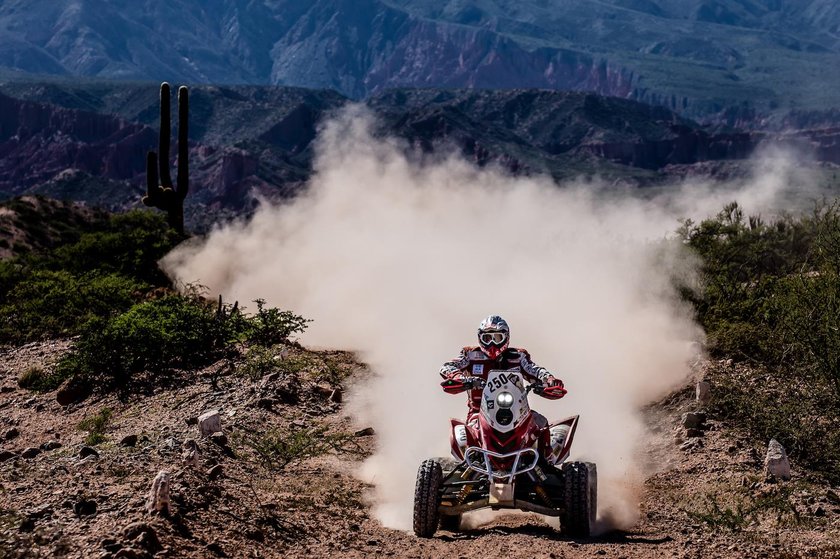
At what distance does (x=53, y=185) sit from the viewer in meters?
153

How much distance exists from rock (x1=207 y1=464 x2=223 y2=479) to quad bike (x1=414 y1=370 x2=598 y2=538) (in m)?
2.29

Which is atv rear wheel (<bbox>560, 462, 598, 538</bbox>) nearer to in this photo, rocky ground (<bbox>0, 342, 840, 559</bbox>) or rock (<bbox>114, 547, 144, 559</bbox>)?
rocky ground (<bbox>0, 342, 840, 559</bbox>)

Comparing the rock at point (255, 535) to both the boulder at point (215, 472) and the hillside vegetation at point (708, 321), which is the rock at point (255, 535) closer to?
the boulder at point (215, 472)

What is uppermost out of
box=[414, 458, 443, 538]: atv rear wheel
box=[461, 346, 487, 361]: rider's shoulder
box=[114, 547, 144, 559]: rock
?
box=[461, 346, 487, 361]: rider's shoulder

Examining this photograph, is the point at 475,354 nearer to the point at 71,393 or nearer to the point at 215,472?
the point at 215,472

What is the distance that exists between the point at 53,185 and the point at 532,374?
493ft

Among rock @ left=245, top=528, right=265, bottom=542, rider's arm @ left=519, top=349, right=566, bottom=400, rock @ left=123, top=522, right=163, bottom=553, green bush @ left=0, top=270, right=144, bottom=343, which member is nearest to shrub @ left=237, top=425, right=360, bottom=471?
rock @ left=245, top=528, right=265, bottom=542

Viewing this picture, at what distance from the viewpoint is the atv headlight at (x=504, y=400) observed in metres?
11.8

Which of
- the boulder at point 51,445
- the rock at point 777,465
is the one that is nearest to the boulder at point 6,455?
the boulder at point 51,445

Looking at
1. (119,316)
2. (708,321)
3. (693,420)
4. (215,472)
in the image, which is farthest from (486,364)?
(119,316)

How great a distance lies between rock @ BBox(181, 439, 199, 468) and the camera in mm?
12809

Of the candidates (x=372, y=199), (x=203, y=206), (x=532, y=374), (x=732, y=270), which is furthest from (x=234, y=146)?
(x=532, y=374)

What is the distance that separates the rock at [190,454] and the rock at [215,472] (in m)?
0.24

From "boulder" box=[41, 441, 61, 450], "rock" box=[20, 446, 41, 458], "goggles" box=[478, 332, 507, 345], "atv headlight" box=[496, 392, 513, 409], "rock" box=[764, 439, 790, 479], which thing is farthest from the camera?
"boulder" box=[41, 441, 61, 450]
